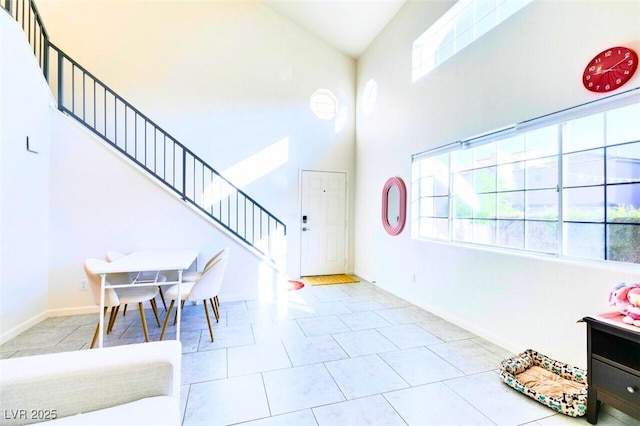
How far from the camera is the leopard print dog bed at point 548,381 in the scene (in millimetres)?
1870

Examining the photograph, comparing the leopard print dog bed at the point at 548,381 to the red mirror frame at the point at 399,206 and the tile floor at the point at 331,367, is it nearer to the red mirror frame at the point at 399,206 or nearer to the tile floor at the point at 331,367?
the tile floor at the point at 331,367

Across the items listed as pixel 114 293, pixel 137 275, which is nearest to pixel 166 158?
pixel 137 275

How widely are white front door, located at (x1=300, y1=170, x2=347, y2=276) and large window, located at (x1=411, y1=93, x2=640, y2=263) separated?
2438 millimetres

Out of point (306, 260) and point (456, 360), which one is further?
point (306, 260)

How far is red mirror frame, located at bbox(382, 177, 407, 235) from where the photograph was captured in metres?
4.30

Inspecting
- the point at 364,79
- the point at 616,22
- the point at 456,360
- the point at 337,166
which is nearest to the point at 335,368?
the point at 456,360

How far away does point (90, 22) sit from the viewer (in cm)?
454

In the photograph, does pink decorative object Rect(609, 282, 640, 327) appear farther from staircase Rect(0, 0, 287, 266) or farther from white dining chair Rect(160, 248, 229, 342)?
staircase Rect(0, 0, 287, 266)

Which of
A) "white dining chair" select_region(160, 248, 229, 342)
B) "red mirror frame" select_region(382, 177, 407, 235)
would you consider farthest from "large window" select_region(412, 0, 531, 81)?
"white dining chair" select_region(160, 248, 229, 342)

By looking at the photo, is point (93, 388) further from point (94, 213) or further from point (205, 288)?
point (94, 213)

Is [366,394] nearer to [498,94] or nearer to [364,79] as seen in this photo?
[498,94]

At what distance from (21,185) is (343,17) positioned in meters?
5.03

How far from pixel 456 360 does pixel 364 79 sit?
16.3 feet

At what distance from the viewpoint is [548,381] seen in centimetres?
218
